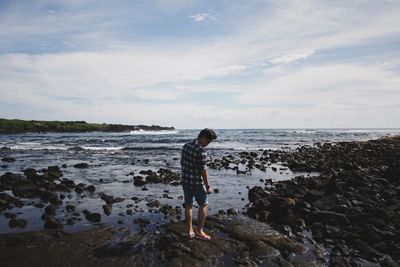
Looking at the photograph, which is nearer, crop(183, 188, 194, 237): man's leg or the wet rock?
crop(183, 188, 194, 237): man's leg

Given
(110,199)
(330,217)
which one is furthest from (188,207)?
(110,199)

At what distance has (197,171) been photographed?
770 centimetres

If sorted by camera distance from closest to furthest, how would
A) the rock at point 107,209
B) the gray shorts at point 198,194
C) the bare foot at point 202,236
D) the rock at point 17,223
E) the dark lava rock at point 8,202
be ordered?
the gray shorts at point 198,194 < the bare foot at point 202,236 < the rock at point 17,223 < the rock at point 107,209 < the dark lava rock at point 8,202

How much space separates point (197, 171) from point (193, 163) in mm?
219

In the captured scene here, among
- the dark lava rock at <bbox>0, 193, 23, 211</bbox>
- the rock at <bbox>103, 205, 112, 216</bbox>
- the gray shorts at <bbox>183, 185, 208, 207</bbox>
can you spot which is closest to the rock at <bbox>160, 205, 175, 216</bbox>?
the rock at <bbox>103, 205, 112, 216</bbox>

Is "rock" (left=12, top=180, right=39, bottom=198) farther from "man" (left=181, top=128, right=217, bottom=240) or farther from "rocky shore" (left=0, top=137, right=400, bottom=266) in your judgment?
"man" (left=181, top=128, right=217, bottom=240)

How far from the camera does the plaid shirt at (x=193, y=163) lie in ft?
24.8

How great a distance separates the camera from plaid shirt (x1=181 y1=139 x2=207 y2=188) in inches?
297

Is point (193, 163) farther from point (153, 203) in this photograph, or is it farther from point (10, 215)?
point (10, 215)

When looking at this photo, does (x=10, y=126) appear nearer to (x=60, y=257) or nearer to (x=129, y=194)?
(x=129, y=194)

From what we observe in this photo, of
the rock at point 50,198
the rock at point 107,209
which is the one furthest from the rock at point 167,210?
the rock at point 50,198

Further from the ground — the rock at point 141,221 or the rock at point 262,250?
the rock at point 141,221

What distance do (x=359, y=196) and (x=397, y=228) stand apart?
317 cm

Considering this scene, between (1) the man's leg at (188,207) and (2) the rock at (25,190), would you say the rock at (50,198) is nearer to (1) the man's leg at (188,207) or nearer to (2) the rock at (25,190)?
(2) the rock at (25,190)
